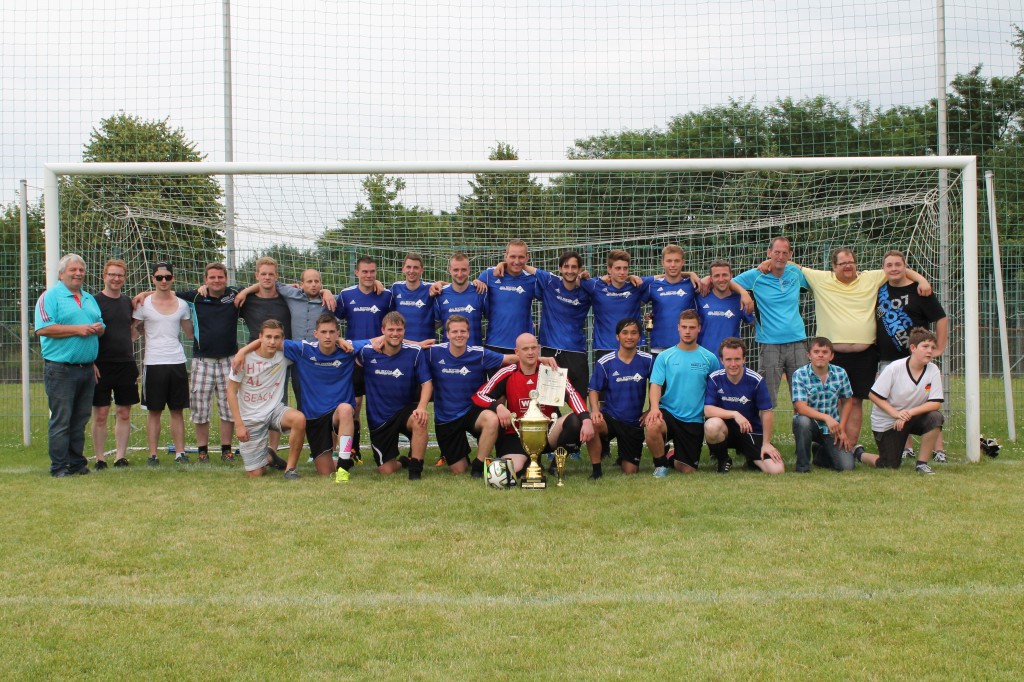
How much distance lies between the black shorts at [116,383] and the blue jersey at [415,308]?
7.49 feet

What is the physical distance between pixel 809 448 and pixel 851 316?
50.4 inches

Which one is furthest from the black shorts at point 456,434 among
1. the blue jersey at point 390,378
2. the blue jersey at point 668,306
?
the blue jersey at point 668,306

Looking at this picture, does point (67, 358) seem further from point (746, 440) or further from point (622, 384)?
point (746, 440)

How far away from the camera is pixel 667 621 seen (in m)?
3.39

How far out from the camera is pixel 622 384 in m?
6.86

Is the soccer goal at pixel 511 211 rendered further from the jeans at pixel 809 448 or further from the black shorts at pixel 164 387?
the jeans at pixel 809 448

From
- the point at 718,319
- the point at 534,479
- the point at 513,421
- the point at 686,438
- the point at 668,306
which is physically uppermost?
the point at 668,306

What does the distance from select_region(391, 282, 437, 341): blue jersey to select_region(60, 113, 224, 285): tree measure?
2.32m

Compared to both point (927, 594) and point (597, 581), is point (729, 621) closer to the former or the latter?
point (597, 581)

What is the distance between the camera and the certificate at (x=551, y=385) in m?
6.26

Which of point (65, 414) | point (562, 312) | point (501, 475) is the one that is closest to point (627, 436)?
point (501, 475)

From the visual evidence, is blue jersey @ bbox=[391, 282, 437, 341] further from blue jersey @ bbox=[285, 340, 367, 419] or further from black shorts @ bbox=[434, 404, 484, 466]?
black shorts @ bbox=[434, 404, 484, 466]

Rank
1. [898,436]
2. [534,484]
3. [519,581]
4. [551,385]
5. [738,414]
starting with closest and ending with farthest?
[519,581] < [534,484] < [551,385] < [738,414] < [898,436]

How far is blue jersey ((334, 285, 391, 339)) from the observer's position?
745cm
